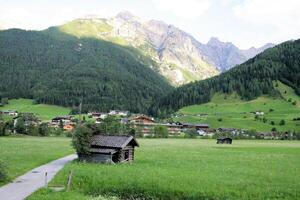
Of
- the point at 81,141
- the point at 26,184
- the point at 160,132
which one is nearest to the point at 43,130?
the point at 160,132

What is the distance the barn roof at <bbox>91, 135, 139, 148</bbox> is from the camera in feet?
213

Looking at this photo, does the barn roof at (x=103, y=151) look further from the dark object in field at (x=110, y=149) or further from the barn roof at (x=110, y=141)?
the barn roof at (x=110, y=141)

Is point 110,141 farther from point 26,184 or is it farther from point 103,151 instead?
point 26,184

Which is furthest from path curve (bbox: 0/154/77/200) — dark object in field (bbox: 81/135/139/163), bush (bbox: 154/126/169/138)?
bush (bbox: 154/126/169/138)

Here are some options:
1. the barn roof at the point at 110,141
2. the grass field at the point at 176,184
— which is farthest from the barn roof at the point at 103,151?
the grass field at the point at 176,184

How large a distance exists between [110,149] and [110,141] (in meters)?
1.94

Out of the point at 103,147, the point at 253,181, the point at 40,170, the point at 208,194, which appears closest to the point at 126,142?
the point at 103,147

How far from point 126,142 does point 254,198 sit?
3134 centimetres

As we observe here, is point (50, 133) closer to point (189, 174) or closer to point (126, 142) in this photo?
point (126, 142)

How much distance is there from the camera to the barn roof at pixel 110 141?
64.9 metres

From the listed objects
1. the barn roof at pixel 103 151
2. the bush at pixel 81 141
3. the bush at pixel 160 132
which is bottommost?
the barn roof at pixel 103 151

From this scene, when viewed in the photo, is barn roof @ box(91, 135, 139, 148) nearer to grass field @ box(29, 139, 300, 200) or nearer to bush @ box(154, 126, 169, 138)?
grass field @ box(29, 139, 300, 200)

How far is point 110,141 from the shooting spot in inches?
2608

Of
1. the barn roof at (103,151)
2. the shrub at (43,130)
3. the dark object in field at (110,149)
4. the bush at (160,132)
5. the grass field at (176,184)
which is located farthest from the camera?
the bush at (160,132)
